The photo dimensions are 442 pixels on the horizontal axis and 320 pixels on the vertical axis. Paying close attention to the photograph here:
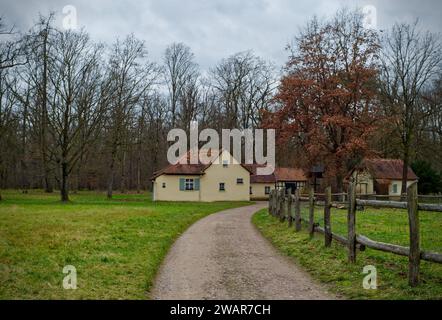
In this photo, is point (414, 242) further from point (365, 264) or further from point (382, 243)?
point (365, 264)

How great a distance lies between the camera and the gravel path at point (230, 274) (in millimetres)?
7281

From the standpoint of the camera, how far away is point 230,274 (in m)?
8.86

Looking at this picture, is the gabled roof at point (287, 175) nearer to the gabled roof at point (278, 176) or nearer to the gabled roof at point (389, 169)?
the gabled roof at point (278, 176)

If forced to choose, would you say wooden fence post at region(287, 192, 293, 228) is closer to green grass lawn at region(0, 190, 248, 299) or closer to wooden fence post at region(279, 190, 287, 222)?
Answer: wooden fence post at region(279, 190, 287, 222)

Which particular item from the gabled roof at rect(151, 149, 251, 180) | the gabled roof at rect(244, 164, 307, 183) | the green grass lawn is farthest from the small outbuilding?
the green grass lawn

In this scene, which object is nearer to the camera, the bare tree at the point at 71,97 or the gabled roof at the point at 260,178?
the bare tree at the point at 71,97

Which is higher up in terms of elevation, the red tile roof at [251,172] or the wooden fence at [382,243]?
the red tile roof at [251,172]

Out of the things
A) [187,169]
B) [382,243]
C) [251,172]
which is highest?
[187,169]

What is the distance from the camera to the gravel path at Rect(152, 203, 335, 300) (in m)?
7.28

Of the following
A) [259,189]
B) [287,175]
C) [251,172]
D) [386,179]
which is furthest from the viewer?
[287,175]

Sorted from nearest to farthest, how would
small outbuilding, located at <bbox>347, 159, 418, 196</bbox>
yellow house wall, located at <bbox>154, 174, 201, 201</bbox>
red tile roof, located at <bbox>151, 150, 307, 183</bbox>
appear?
yellow house wall, located at <bbox>154, 174, 201, 201</bbox> < red tile roof, located at <bbox>151, 150, 307, 183</bbox> < small outbuilding, located at <bbox>347, 159, 418, 196</bbox>

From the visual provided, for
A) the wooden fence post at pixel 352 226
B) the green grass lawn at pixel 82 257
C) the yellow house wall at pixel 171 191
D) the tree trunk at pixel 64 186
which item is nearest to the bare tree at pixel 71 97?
the tree trunk at pixel 64 186

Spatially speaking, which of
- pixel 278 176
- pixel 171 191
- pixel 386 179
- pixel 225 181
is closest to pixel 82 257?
pixel 171 191

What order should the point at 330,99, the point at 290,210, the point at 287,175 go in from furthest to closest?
the point at 287,175, the point at 330,99, the point at 290,210
